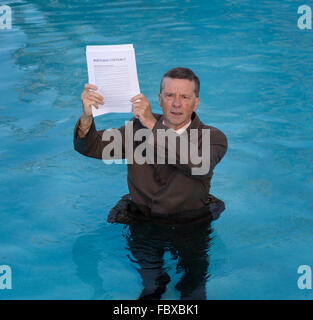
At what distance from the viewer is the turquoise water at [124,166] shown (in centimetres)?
379

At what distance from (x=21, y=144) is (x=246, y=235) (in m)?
2.92

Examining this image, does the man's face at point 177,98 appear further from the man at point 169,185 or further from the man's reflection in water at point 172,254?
the man's reflection in water at point 172,254

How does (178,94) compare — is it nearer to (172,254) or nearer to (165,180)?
(165,180)

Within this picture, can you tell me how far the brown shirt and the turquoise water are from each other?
517 millimetres

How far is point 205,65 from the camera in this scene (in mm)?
7844

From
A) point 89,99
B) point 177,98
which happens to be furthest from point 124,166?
point 89,99

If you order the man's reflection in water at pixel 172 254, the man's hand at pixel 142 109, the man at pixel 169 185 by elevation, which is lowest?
the man's reflection in water at pixel 172 254

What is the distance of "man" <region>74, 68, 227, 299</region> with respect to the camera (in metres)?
2.95

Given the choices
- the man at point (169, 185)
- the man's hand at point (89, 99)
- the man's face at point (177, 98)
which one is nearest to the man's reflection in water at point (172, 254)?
the man at point (169, 185)

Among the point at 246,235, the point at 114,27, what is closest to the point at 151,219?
the point at 246,235

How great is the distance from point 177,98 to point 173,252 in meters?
1.06

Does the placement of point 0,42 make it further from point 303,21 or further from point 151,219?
point 151,219

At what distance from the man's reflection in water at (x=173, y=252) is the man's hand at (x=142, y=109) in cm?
79
